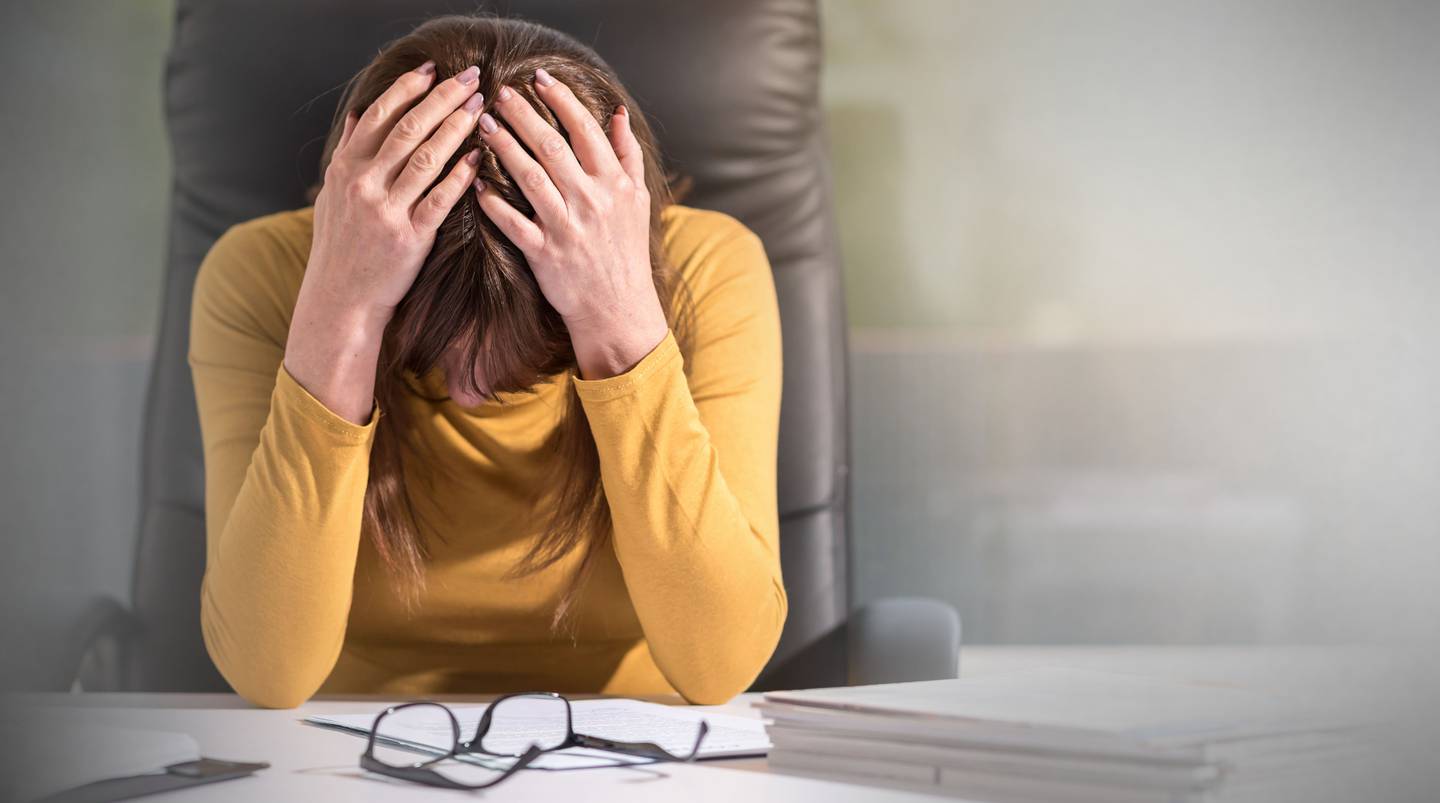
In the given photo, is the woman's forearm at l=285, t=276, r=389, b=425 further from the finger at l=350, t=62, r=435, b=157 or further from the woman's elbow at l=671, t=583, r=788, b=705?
the woman's elbow at l=671, t=583, r=788, b=705

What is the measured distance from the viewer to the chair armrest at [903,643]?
98cm

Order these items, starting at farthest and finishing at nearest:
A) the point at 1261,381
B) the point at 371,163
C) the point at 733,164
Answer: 1. the point at 1261,381
2. the point at 733,164
3. the point at 371,163

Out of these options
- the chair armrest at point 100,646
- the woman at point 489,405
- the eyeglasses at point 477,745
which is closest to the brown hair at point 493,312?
the woman at point 489,405

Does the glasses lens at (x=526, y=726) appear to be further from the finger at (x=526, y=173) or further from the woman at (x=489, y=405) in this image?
the finger at (x=526, y=173)

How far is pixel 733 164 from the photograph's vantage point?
120 cm

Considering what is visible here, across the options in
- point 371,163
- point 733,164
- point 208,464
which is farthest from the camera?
point 733,164

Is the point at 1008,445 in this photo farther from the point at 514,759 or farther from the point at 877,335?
the point at 514,759

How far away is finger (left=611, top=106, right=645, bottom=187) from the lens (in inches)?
33.6

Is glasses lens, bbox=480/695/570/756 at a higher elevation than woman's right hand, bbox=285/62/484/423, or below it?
below

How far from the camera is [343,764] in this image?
A: 65 centimetres

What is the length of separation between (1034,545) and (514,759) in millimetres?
1238

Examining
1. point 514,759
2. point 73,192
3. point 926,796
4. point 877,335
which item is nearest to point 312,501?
point 514,759

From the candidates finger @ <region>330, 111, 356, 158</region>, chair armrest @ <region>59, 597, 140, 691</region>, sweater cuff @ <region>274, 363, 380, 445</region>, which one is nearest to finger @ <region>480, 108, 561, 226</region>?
finger @ <region>330, 111, 356, 158</region>

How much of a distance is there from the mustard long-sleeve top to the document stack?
0.90 ft
